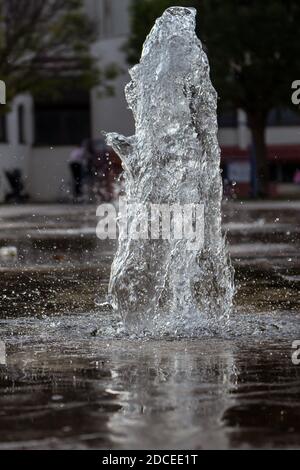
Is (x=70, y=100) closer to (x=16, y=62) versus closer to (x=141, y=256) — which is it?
(x=16, y=62)

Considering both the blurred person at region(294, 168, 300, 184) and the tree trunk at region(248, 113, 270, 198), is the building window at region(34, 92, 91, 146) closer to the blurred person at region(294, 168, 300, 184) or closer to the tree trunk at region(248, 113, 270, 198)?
the blurred person at region(294, 168, 300, 184)

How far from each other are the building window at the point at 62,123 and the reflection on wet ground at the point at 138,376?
41.4 meters

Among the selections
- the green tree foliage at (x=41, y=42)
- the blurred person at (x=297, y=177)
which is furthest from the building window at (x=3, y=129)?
the blurred person at (x=297, y=177)

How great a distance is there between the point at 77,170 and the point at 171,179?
31.0m

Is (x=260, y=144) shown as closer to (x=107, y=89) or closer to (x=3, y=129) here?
(x=107, y=89)

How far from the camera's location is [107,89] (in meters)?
44.9

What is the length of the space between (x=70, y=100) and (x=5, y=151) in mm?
4072

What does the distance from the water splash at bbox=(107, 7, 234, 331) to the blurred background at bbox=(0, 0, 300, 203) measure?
2289cm

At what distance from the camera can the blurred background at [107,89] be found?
38.6m

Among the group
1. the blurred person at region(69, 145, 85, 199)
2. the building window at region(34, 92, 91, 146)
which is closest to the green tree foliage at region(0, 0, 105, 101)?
the blurred person at region(69, 145, 85, 199)

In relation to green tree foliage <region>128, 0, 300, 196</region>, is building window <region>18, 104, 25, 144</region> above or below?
below

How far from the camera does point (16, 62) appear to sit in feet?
148

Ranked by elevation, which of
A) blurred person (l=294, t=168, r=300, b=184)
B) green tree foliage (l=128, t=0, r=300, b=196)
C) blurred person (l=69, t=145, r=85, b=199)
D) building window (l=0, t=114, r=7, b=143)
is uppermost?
green tree foliage (l=128, t=0, r=300, b=196)

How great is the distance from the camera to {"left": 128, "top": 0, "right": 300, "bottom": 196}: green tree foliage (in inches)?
1511
